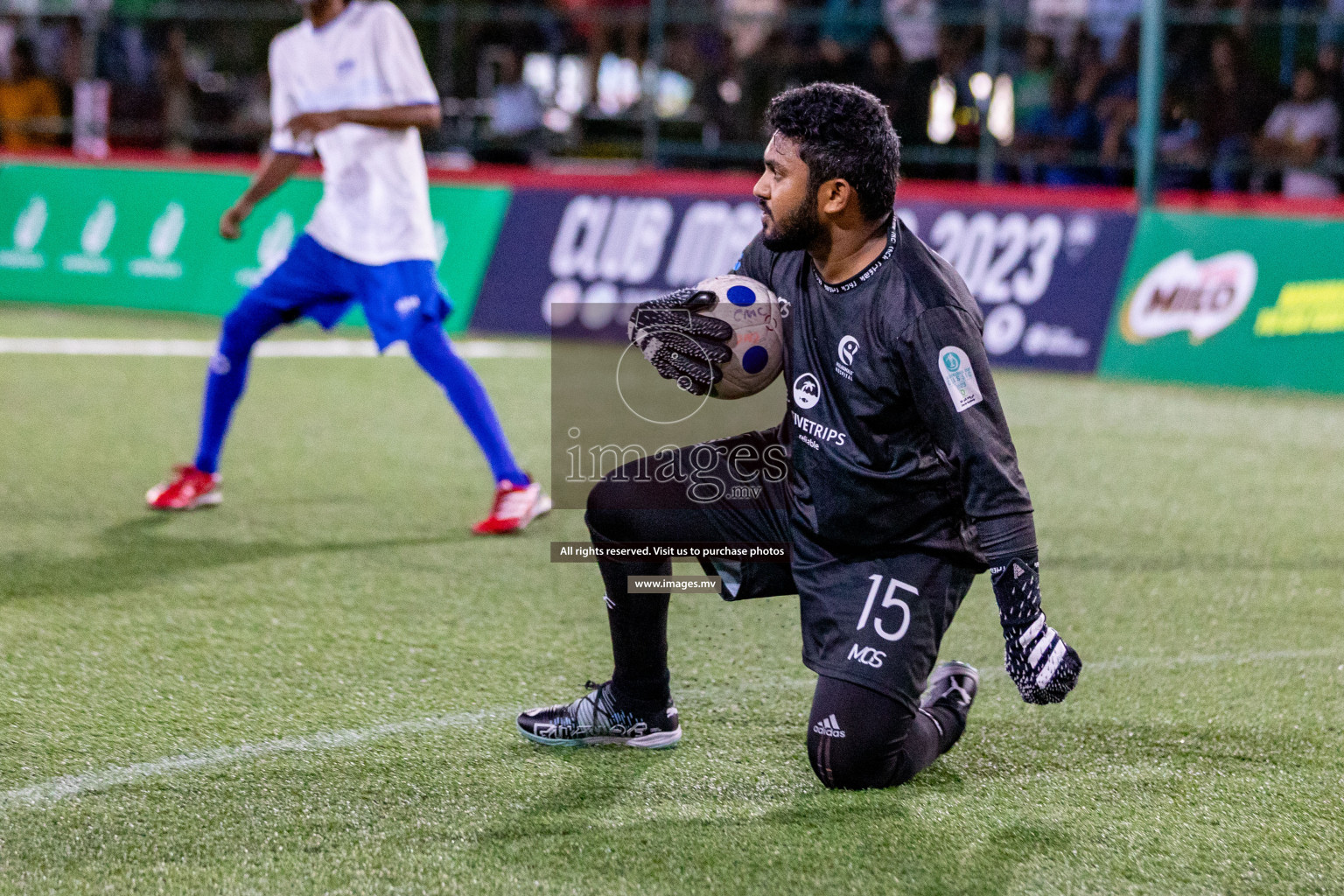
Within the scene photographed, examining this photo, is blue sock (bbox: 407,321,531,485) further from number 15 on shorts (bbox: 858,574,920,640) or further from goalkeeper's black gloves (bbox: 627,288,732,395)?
number 15 on shorts (bbox: 858,574,920,640)

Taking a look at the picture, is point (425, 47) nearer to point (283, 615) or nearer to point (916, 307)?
point (283, 615)

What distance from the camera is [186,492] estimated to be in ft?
20.1

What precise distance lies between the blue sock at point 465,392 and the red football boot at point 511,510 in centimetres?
4

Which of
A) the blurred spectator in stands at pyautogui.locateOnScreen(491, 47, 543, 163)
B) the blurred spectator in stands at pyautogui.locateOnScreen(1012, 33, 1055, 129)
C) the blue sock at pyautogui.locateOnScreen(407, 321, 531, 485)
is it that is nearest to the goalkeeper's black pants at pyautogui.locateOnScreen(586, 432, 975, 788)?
the blue sock at pyautogui.locateOnScreen(407, 321, 531, 485)

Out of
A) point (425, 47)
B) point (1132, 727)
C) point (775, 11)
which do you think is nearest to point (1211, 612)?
point (1132, 727)

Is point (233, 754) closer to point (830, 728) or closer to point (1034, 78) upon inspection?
point (830, 728)

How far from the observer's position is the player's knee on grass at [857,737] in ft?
11.2

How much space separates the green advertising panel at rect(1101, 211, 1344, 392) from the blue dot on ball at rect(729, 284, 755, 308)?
6.31 m

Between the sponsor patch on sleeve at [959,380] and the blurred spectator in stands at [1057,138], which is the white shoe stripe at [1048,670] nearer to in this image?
the sponsor patch on sleeve at [959,380]

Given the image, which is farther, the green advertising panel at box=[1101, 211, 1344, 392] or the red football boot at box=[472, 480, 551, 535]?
the green advertising panel at box=[1101, 211, 1344, 392]

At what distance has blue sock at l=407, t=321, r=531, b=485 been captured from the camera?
5.93 m

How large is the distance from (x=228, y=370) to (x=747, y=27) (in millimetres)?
7466

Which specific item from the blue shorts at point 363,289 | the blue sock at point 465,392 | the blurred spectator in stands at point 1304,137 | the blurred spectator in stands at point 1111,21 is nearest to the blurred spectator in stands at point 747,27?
the blurred spectator in stands at point 1111,21

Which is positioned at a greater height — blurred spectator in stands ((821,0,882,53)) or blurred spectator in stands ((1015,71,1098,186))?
blurred spectator in stands ((821,0,882,53))
